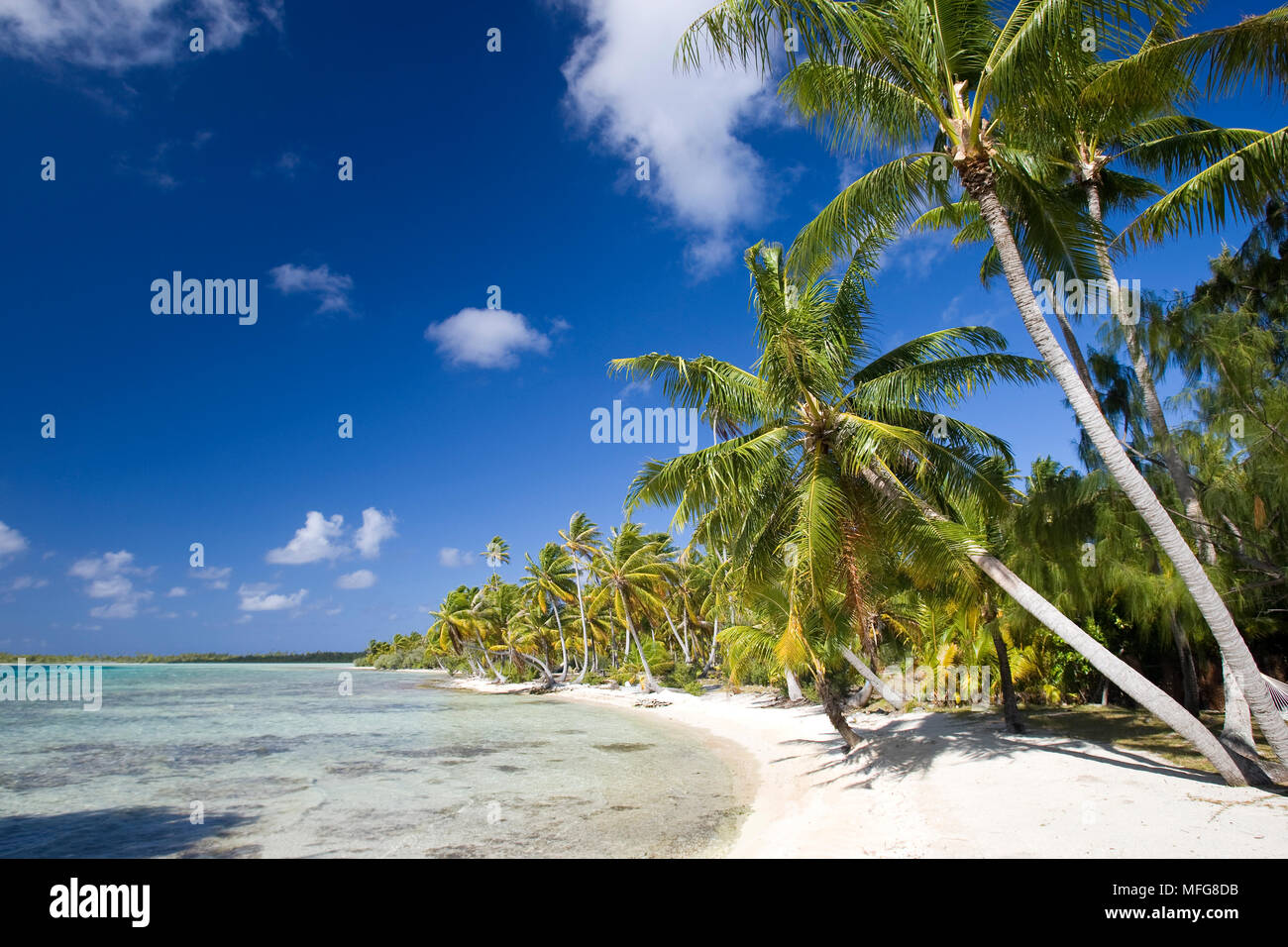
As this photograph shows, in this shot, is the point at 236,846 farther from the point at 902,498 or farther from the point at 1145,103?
the point at 1145,103

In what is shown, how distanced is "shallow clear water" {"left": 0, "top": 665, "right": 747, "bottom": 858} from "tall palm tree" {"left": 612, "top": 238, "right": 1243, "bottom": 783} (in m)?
4.78

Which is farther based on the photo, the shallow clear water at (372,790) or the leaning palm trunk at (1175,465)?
the shallow clear water at (372,790)

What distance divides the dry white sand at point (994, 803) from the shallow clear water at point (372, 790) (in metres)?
1.52

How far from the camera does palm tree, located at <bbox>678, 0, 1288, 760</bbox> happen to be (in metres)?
7.28

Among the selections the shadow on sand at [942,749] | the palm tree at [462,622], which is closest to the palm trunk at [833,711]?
the shadow on sand at [942,749]

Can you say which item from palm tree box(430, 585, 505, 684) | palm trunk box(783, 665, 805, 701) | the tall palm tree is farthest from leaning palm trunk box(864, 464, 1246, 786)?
palm tree box(430, 585, 505, 684)

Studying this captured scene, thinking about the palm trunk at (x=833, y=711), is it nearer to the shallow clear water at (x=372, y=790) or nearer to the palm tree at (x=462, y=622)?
the shallow clear water at (x=372, y=790)

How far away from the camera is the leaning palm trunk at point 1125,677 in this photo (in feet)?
24.8

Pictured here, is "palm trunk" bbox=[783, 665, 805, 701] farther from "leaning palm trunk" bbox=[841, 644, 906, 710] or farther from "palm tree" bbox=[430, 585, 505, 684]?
"palm tree" bbox=[430, 585, 505, 684]

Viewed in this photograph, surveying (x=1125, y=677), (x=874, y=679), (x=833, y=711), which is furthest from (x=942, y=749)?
(x=1125, y=677)

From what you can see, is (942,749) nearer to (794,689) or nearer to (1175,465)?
(1175,465)

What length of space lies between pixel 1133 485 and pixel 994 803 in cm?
449

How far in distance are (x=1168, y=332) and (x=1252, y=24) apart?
3908mm
